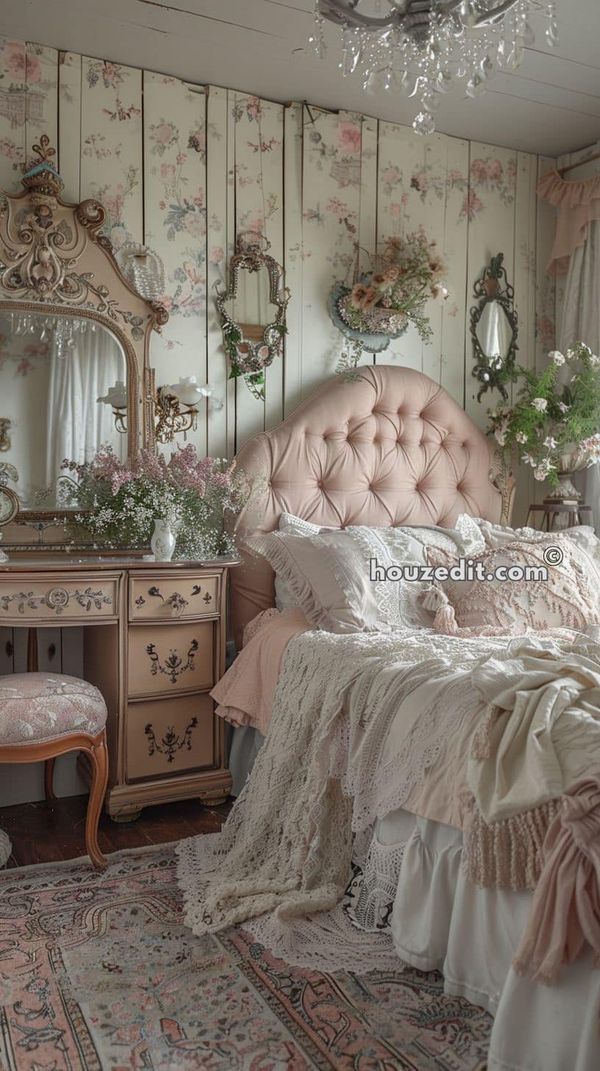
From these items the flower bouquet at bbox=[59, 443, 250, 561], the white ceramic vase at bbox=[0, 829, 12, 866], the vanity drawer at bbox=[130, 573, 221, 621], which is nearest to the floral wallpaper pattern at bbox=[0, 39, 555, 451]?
the flower bouquet at bbox=[59, 443, 250, 561]

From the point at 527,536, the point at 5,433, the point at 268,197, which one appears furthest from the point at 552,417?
the point at 5,433

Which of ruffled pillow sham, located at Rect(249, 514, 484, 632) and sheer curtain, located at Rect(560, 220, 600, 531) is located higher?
sheer curtain, located at Rect(560, 220, 600, 531)

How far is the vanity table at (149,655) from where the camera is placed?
269 centimetres

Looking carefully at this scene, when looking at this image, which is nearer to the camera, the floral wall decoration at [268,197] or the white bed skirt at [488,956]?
the white bed skirt at [488,956]

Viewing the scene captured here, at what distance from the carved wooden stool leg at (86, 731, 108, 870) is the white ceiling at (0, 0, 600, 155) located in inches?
92.3

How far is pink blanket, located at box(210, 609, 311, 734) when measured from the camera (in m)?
2.82

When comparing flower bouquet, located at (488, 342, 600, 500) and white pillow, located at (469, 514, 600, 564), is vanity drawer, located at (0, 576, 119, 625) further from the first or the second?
flower bouquet, located at (488, 342, 600, 500)

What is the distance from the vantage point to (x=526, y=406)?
12.4 feet

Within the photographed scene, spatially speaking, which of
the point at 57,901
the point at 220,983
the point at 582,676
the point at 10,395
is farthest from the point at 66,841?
the point at 582,676

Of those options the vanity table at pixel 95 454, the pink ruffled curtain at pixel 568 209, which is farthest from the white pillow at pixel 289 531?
the pink ruffled curtain at pixel 568 209

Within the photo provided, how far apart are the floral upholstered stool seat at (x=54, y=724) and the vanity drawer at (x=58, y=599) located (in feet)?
0.64

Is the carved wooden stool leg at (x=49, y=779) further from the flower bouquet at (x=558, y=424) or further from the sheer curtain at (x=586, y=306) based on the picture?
the sheer curtain at (x=586, y=306)

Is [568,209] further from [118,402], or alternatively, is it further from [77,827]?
[77,827]

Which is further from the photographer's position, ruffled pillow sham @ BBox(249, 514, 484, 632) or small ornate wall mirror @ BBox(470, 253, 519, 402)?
small ornate wall mirror @ BBox(470, 253, 519, 402)
